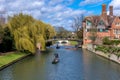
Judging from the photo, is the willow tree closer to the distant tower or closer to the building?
the building

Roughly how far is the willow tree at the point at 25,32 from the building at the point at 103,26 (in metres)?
31.6

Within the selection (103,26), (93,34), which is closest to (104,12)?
(103,26)

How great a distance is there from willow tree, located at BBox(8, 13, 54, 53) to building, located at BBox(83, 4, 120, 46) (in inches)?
1246

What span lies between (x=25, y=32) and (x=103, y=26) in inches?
1648

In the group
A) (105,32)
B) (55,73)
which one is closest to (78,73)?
(55,73)

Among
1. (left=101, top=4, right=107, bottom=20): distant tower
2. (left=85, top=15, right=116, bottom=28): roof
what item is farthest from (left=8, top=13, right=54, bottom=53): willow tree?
(left=101, top=4, right=107, bottom=20): distant tower

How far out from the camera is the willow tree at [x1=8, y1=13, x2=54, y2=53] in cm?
5628

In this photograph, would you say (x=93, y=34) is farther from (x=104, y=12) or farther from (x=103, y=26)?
(x=104, y=12)

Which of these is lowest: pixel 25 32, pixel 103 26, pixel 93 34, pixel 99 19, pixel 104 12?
pixel 93 34

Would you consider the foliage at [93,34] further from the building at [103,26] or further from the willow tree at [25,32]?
the willow tree at [25,32]

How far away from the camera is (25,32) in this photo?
57594 millimetres

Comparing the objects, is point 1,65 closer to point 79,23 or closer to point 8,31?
point 8,31

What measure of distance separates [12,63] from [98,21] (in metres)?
54.5

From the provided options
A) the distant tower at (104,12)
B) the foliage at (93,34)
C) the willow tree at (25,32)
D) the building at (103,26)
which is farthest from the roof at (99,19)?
the willow tree at (25,32)
